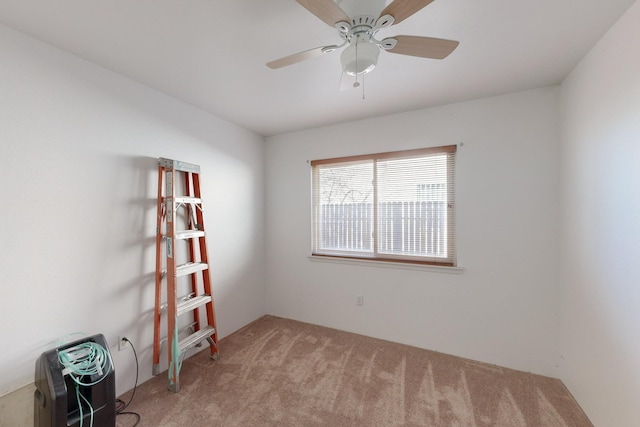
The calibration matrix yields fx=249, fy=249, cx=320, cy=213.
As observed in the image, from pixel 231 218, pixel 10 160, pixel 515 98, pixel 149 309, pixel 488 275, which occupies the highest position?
pixel 515 98

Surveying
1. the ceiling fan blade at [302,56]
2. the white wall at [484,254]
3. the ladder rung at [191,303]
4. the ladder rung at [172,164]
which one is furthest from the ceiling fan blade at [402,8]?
the ladder rung at [191,303]

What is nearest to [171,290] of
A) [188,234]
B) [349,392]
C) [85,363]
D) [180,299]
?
[180,299]

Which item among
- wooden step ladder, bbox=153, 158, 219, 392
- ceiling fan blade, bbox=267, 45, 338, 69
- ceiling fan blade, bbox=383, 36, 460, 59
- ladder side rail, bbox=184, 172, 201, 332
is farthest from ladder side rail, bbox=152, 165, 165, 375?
ceiling fan blade, bbox=383, 36, 460, 59

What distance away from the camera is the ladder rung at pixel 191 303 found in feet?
6.77

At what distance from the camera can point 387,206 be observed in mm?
2771

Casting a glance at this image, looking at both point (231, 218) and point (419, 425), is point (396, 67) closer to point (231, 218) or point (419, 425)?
point (231, 218)

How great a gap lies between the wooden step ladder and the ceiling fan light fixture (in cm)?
161

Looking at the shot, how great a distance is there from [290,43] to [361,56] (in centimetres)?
60

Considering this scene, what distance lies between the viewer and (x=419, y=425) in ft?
5.37

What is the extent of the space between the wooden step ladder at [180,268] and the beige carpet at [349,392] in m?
0.22

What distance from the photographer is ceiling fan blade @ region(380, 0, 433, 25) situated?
3.15ft

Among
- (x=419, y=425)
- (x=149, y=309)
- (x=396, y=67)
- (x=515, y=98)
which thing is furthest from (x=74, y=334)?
(x=515, y=98)

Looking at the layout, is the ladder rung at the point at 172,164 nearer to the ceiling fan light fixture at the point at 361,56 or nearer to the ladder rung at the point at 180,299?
the ladder rung at the point at 180,299

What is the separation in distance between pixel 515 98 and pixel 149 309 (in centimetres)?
364
